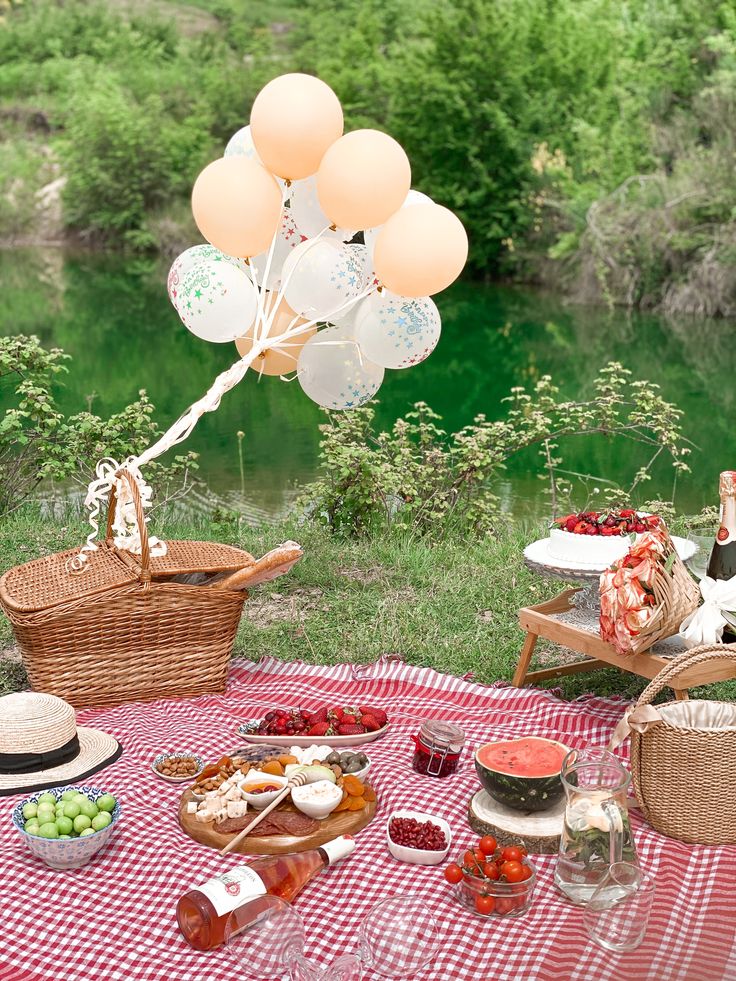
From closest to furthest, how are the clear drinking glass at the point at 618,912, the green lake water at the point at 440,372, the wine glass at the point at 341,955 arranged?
the wine glass at the point at 341,955, the clear drinking glass at the point at 618,912, the green lake water at the point at 440,372

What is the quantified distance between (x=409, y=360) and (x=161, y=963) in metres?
2.59

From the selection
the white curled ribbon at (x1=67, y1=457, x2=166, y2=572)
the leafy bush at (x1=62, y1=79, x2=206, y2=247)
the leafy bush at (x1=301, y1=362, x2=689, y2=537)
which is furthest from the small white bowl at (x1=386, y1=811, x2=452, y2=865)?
the leafy bush at (x1=62, y1=79, x2=206, y2=247)

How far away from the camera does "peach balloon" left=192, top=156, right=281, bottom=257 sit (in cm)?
423

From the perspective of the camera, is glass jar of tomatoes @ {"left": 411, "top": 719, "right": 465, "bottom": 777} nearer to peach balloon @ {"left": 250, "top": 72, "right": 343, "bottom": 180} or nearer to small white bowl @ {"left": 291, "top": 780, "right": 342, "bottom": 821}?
small white bowl @ {"left": 291, "top": 780, "right": 342, "bottom": 821}

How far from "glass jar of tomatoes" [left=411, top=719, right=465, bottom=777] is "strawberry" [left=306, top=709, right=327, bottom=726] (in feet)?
1.23

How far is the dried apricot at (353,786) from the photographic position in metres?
3.35

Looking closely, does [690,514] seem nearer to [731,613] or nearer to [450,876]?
[731,613]

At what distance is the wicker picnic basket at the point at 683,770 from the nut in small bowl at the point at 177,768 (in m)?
1.33

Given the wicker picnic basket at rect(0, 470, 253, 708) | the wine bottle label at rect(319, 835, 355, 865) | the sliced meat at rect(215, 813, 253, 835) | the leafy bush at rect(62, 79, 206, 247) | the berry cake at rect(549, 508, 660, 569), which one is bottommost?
the wine bottle label at rect(319, 835, 355, 865)

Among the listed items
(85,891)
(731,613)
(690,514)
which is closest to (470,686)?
(731,613)

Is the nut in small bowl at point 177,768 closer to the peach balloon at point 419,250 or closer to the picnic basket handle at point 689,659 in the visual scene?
the picnic basket handle at point 689,659

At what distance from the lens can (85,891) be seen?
304 centimetres

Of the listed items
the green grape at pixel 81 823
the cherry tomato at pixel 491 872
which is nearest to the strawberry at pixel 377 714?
the cherry tomato at pixel 491 872

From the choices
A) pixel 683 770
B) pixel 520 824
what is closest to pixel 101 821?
pixel 520 824
